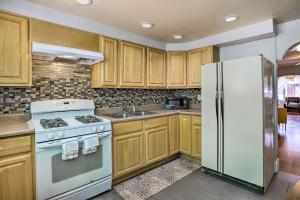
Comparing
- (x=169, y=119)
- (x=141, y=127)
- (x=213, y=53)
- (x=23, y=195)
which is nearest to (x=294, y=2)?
(x=213, y=53)

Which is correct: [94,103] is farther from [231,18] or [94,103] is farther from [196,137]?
[231,18]

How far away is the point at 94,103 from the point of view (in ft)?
8.95

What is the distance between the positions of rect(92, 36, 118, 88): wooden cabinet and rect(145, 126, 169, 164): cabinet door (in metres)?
0.98

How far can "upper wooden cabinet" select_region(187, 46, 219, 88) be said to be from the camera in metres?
3.17

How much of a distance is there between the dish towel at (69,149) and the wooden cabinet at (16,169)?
0.29 metres

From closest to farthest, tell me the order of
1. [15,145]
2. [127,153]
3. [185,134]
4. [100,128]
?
[15,145]
[100,128]
[127,153]
[185,134]

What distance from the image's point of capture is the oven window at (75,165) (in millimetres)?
1787

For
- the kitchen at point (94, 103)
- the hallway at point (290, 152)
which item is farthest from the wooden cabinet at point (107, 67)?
the hallway at point (290, 152)

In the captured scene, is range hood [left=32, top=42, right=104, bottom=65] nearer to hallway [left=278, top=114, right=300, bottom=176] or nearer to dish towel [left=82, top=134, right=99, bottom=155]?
dish towel [left=82, top=134, right=99, bottom=155]

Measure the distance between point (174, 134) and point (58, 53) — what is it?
2212mm

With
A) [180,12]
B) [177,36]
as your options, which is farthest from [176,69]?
[180,12]

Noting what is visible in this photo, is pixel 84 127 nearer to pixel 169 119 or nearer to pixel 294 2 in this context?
pixel 169 119

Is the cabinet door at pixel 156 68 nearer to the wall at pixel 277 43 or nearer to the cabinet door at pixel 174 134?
the cabinet door at pixel 174 134

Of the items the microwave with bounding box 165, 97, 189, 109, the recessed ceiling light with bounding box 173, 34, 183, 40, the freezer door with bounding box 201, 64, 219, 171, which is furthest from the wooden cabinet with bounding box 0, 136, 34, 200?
the recessed ceiling light with bounding box 173, 34, 183, 40
